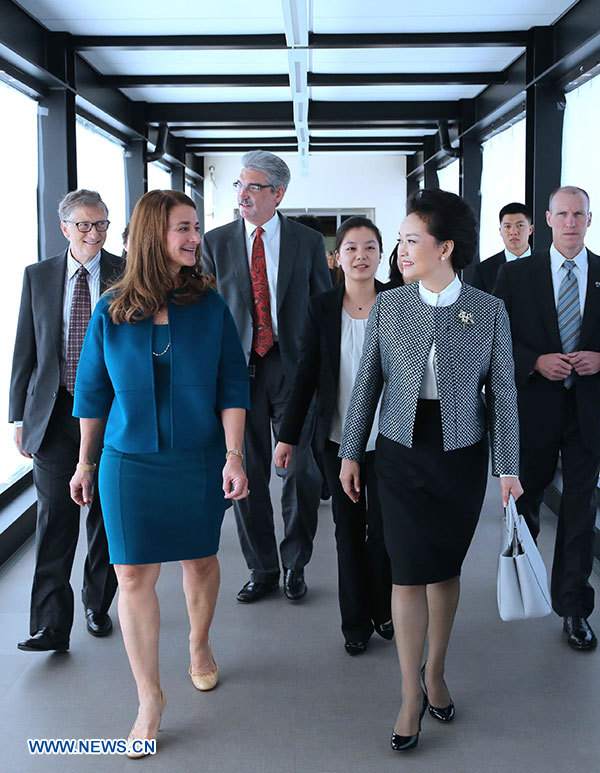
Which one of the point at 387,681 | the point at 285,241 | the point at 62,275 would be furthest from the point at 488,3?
the point at 387,681

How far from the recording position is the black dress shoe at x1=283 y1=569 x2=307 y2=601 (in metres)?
4.04

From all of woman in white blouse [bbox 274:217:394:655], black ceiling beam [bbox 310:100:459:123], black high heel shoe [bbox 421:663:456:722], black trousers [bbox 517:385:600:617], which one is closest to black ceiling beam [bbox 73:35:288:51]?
black ceiling beam [bbox 310:100:459:123]

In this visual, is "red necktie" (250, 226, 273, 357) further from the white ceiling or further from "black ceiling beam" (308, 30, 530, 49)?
"black ceiling beam" (308, 30, 530, 49)

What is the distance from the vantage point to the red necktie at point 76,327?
136 inches

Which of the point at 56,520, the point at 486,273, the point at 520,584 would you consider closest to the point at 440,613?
the point at 520,584

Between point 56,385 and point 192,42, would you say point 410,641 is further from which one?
point 192,42

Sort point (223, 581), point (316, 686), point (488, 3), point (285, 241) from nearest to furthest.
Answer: point (316, 686), point (285, 241), point (223, 581), point (488, 3)

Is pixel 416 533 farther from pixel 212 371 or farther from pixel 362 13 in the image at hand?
pixel 362 13

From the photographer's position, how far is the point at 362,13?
6066 millimetres

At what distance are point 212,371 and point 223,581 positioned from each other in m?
1.88

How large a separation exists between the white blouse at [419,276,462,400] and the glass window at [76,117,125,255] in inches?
195

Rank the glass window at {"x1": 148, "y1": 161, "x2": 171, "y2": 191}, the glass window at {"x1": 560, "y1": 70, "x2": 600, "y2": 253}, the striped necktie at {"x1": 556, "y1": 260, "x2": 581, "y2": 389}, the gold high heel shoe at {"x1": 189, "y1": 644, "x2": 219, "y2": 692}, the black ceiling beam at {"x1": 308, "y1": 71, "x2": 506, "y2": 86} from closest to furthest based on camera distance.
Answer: the gold high heel shoe at {"x1": 189, "y1": 644, "x2": 219, "y2": 692}, the striped necktie at {"x1": 556, "y1": 260, "x2": 581, "y2": 389}, the glass window at {"x1": 560, "y1": 70, "x2": 600, "y2": 253}, the black ceiling beam at {"x1": 308, "y1": 71, "x2": 506, "y2": 86}, the glass window at {"x1": 148, "y1": 161, "x2": 171, "y2": 191}

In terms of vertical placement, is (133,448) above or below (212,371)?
below

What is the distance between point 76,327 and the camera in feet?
11.4
